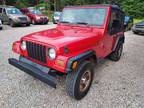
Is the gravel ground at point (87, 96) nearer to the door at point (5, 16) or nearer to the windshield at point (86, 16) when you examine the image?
the windshield at point (86, 16)

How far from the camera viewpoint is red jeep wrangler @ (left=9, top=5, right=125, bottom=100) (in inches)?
109

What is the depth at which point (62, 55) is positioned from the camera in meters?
2.72

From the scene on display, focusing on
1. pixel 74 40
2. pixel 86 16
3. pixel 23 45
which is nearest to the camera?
pixel 74 40

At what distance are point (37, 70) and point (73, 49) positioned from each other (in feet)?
2.76

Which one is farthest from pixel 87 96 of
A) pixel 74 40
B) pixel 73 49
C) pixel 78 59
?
pixel 74 40

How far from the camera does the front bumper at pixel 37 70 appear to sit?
9.01ft

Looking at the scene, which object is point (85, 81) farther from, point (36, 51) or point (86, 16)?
point (86, 16)

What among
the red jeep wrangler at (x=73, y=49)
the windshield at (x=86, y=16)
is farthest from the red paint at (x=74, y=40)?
the windshield at (x=86, y=16)

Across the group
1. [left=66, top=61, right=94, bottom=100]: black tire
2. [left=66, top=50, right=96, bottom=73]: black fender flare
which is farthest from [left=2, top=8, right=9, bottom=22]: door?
[left=66, top=61, right=94, bottom=100]: black tire

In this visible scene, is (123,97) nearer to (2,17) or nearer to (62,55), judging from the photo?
(62,55)

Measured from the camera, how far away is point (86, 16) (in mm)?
3961

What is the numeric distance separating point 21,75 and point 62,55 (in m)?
1.94

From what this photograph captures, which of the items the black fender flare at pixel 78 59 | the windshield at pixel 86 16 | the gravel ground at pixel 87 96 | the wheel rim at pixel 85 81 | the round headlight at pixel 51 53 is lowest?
the gravel ground at pixel 87 96

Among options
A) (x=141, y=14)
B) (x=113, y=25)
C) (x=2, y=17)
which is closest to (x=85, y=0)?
(x=141, y=14)
